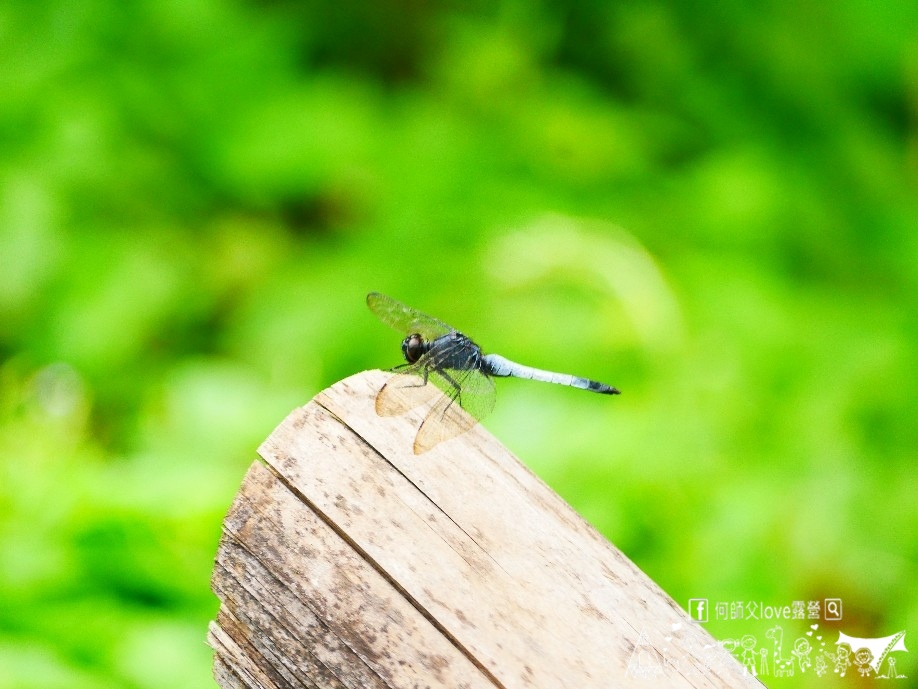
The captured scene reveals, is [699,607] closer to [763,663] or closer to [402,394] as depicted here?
[763,663]

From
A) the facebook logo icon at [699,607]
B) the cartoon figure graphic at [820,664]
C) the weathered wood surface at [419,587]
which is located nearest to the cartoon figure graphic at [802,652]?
the cartoon figure graphic at [820,664]

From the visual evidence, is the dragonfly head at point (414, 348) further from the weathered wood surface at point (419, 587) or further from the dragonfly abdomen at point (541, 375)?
the weathered wood surface at point (419, 587)

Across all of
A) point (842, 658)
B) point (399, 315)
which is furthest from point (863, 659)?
point (399, 315)

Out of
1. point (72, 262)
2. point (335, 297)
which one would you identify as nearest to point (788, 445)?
point (335, 297)

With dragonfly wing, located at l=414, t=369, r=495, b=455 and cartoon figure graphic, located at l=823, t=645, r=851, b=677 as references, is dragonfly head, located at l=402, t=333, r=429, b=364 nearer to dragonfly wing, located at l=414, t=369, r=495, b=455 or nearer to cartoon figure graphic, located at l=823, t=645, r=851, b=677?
dragonfly wing, located at l=414, t=369, r=495, b=455

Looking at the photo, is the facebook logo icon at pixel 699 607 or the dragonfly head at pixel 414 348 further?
the dragonfly head at pixel 414 348

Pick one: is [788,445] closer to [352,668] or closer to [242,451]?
[242,451]
